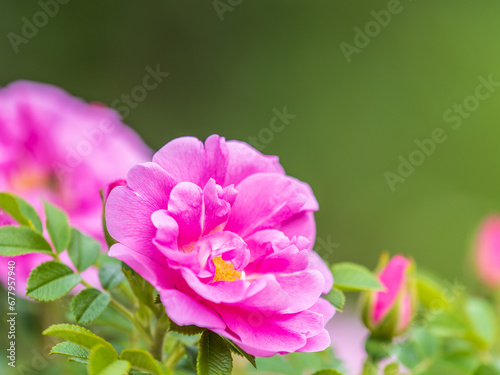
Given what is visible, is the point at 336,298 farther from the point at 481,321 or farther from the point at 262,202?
the point at 481,321

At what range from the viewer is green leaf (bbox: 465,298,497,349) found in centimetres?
74

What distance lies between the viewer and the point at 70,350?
Answer: 447 millimetres

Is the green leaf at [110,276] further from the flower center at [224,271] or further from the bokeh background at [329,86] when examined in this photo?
the bokeh background at [329,86]

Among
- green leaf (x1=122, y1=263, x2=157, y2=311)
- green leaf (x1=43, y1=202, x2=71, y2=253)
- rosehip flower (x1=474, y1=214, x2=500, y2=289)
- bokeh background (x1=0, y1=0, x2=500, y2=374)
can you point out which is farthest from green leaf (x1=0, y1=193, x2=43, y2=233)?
bokeh background (x1=0, y1=0, x2=500, y2=374)

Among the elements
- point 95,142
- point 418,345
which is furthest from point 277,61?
point 418,345

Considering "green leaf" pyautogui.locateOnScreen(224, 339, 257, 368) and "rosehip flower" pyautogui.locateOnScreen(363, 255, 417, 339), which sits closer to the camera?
"green leaf" pyautogui.locateOnScreen(224, 339, 257, 368)

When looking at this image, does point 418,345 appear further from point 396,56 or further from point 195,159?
point 396,56

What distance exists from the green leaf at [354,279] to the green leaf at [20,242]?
263 millimetres

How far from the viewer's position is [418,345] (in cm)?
69

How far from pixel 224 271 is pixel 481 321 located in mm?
419

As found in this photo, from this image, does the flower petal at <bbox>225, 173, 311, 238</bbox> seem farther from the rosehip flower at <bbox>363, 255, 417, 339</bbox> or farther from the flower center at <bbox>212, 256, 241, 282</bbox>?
the rosehip flower at <bbox>363, 255, 417, 339</bbox>

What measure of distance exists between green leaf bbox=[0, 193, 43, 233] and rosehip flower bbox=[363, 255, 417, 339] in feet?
1.15

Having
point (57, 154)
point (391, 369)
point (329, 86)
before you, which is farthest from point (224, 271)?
point (329, 86)

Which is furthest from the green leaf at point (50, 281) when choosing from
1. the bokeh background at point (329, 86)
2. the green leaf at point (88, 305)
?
the bokeh background at point (329, 86)
